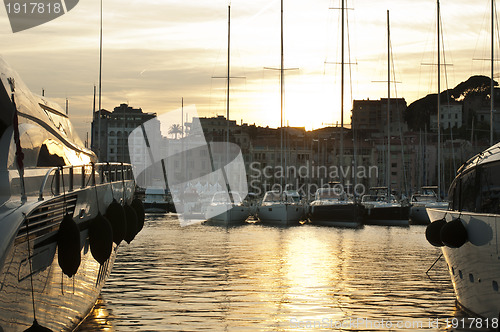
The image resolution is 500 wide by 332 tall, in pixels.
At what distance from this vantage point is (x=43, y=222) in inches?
351

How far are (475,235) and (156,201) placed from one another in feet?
175

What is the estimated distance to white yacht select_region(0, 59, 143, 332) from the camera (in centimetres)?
812

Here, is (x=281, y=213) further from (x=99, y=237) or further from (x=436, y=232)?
(x=99, y=237)

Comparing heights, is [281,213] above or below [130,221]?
below

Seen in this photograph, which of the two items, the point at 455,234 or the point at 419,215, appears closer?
the point at 455,234

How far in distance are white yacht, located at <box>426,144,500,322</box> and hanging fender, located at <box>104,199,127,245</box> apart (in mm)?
5122

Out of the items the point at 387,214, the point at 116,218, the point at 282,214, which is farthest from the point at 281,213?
the point at 116,218

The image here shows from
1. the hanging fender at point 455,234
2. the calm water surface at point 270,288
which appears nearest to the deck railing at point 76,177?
the calm water surface at point 270,288

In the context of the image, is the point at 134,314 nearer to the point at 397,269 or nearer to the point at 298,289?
the point at 298,289

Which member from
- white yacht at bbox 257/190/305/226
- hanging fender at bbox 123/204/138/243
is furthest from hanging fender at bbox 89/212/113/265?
white yacht at bbox 257/190/305/226

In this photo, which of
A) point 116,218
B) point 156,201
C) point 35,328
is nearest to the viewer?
point 35,328

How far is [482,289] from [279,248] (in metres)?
17.8

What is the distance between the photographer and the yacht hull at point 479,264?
427 inches

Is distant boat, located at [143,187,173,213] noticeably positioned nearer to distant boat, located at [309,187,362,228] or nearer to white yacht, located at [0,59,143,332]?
distant boat, located at [309,187,362,228]
